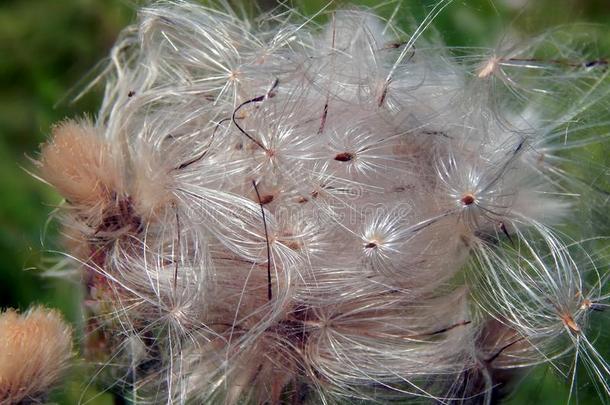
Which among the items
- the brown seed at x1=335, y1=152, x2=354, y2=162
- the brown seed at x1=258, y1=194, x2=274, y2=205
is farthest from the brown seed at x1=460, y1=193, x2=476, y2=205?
the brown seed at x1=258, y1=194, x2=274, y2=205

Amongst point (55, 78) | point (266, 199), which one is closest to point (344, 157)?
point (266, 199)

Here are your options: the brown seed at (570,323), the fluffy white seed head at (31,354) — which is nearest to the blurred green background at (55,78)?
the fluffy white seed head at (31,354)

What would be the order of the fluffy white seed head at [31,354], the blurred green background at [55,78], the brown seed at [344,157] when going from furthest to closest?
the blurred green background at [55,78], the brown seed at [344,157], the fluffy white seed head at [31,354]

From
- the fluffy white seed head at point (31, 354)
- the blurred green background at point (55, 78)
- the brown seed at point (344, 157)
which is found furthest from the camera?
the blurred green background at point (55, 78)

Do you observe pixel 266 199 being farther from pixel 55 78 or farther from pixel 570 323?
pixel 55 78

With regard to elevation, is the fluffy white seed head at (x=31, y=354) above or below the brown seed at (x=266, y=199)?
below

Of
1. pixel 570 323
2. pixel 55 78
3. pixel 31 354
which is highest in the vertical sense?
pixel 31 354

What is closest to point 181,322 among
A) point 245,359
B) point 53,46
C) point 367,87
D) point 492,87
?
point 245,359

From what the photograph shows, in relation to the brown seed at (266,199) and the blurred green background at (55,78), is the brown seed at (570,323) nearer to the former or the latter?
the blurred green background at (55,78)

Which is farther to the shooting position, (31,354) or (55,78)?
(55,78)
